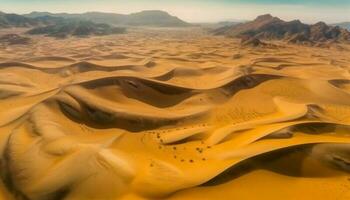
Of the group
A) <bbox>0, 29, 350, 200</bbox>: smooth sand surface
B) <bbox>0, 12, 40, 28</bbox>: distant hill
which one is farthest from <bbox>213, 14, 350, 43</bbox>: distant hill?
<bbox>0, 12, 40, 28</bbox>: distant hill

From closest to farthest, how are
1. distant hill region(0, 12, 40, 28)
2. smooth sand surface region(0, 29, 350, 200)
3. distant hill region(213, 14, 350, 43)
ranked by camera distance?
smooth sand surface region(0, 29, 350, 200), distant hill region(213, 14, 350, 43), distant hill region(0, 12, 40, 28)

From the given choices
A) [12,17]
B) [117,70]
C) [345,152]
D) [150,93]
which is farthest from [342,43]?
[12,17]

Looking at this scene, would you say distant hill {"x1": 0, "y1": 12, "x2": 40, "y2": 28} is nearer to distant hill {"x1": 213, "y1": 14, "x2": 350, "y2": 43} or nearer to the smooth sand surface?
distant hill {"x1": 213, "y1": 14, "x2": 350, "y2": 43}

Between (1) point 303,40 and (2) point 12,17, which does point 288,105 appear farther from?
(2) point 12,17

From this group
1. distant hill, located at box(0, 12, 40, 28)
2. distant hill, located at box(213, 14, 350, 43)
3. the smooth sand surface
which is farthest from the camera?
distant hill, located at box(0, 12, 40, 28)

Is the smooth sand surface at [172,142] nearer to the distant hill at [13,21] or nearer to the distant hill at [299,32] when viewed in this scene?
the distant hill at [299,32]

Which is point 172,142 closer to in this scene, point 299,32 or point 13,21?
point 299,32

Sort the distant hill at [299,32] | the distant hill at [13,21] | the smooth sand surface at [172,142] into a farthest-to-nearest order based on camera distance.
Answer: the distant hill at [13,21], the distant hill at [299,32], the smooth sand surface at [172,142]

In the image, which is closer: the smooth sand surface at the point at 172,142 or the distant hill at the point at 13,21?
the smooth sand surface at the point at 172,142

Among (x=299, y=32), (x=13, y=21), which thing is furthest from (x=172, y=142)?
(x=13, y=21)

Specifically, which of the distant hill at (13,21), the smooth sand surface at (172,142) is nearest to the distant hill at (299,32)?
the smooth sand surface at (172,142)

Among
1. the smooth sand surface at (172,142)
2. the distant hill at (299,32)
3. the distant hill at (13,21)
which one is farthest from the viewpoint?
the distant hill at (13,21)
